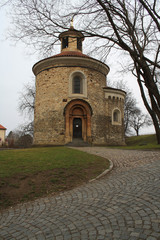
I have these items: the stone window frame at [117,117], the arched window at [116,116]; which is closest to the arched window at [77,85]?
the stone window frame at [117,117]

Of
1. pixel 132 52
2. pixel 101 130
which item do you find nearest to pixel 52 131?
pixel 101 130

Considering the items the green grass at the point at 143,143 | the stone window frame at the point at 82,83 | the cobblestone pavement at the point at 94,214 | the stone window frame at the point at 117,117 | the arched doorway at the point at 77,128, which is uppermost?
the stone window frame at the point at 82,83

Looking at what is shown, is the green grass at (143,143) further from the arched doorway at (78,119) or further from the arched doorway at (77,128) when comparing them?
the arched doorway at (77,128)

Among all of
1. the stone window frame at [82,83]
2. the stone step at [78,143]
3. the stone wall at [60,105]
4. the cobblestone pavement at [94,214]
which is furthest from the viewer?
the stone window frame at [82,83]

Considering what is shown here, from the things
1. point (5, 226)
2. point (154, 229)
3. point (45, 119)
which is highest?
point (45, 119)

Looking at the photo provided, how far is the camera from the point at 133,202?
4008mm

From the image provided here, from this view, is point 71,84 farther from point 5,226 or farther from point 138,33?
point 5,226

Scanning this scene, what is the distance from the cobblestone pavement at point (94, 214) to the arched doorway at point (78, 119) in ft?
42.6

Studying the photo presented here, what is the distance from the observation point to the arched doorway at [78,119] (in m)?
18.6

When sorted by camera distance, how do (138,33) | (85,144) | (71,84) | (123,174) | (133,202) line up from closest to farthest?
(133,202)
(123,174)
(138,33)
(85,144)
(71,84)

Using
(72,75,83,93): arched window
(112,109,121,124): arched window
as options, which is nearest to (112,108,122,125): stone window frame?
(112,109,121,124): arched window

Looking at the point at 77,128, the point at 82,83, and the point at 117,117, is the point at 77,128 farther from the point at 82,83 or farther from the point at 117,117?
the point at 117,117

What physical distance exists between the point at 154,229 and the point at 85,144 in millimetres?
15147

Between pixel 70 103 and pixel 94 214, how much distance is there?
50.8ft
